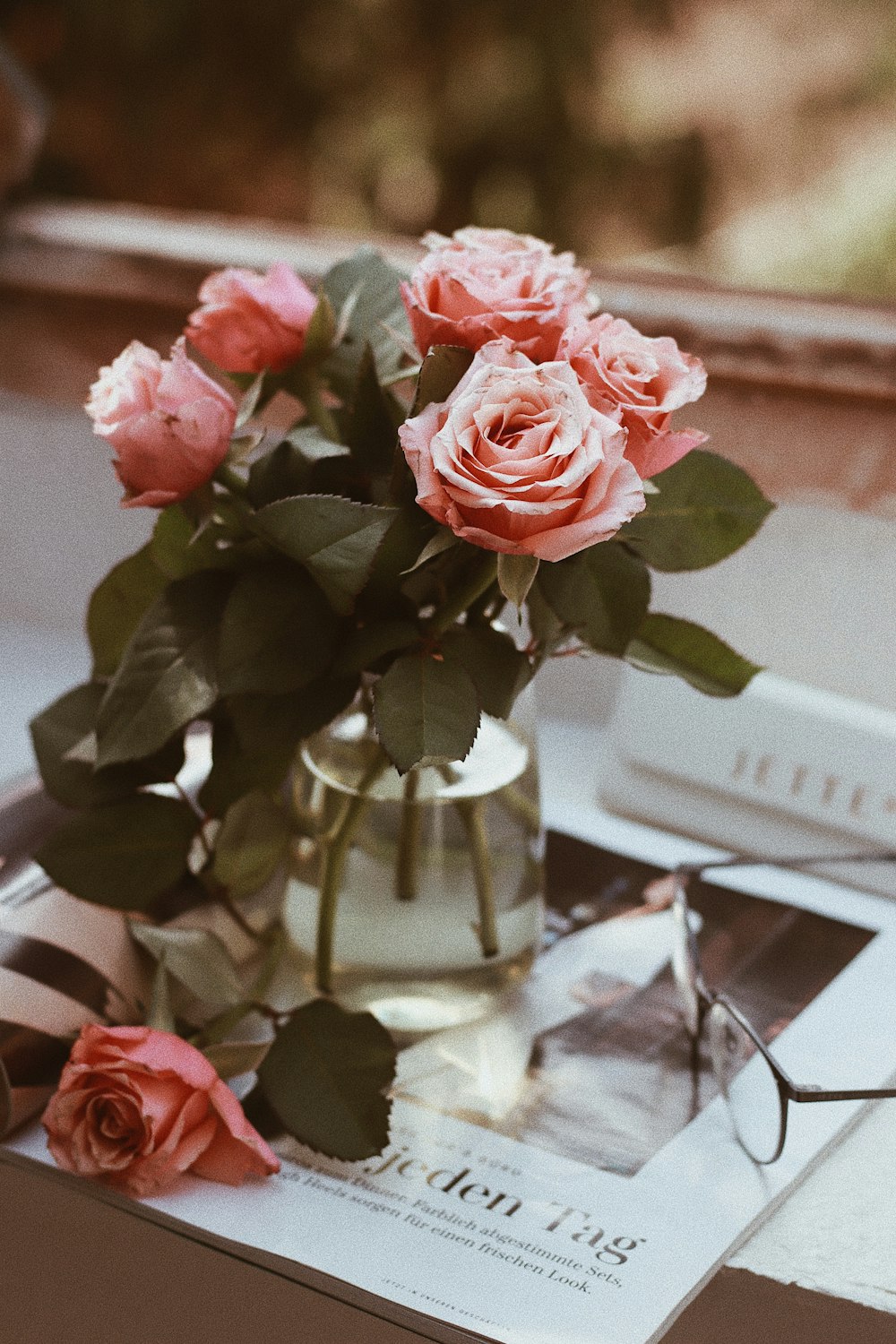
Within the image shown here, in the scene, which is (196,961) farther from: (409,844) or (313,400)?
(313,400)

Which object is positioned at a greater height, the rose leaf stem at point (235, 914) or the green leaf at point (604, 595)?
the green leaf at point (604, 595)

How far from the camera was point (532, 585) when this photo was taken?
0.51 meters

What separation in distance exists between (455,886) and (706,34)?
Result: 2.52 meters

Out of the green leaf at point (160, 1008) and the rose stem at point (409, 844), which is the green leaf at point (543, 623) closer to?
the rose stem at point (409, 844)

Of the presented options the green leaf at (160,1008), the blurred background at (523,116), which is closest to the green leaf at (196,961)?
the green leaf at (160,1008)

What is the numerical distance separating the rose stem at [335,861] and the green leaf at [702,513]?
146 mm

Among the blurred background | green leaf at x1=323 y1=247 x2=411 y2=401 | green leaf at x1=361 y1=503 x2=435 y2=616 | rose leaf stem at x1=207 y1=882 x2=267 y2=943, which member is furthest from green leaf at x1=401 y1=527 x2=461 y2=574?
the blurred background

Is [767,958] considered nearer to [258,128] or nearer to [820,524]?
[820,524]

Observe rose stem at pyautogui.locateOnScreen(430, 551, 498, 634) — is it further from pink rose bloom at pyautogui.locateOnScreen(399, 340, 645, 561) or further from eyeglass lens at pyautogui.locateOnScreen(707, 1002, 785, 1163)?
eyeglass lens at pyautogui.locateOnScreen(707, 1002, 785, 1163)

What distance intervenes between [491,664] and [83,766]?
185 mm

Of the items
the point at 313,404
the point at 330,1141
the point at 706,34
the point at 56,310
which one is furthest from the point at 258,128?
the point at 330,1141

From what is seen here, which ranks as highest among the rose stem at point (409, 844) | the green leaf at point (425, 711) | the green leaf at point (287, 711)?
the green leaf at point (425, 711)

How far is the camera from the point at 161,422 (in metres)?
0.48

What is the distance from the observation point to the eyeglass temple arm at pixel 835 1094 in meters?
0.50
